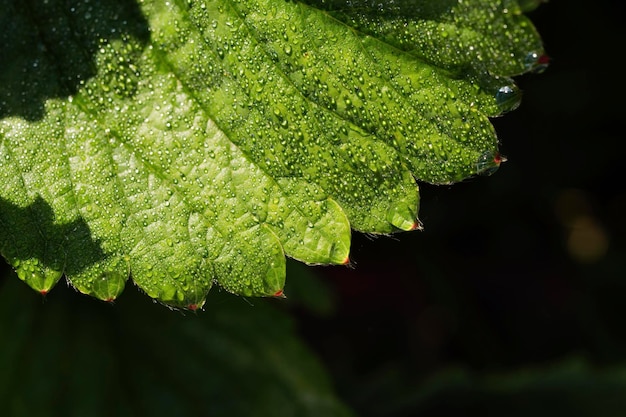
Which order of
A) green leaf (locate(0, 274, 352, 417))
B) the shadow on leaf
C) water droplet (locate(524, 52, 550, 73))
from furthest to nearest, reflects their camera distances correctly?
green leaf (locate(0, 274, 352, 417))
the shadow on leaf
water droplet (locate(524, 52, 550, 73))

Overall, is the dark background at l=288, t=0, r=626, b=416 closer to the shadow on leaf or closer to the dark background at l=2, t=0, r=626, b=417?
the dark background at l=2, t=0, r=626, b=417

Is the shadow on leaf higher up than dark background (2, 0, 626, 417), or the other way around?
the shadow on leaf

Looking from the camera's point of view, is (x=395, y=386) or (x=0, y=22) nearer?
(x=0, y=22)

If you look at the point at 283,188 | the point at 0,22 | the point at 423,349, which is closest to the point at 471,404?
the point at 423,349

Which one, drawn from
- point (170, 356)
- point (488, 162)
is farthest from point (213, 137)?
point (170, 356)

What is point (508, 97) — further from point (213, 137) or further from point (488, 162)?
point (213, 137)

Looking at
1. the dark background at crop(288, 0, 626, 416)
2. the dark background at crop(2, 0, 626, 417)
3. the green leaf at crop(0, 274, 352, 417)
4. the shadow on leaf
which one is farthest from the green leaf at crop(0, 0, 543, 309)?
the dark background at crop(288, 0, 626, 416)

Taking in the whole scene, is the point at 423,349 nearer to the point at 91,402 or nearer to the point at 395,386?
the point at 395,386
